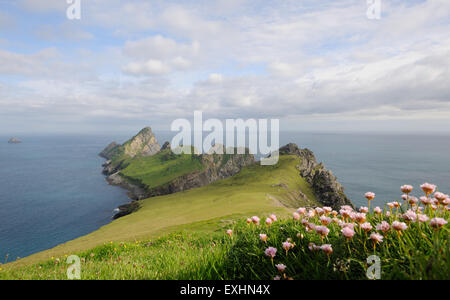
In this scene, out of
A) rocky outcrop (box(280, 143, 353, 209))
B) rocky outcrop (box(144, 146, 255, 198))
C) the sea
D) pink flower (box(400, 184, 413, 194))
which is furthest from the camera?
rocky outcrop (box(144, 146, 255, 198))

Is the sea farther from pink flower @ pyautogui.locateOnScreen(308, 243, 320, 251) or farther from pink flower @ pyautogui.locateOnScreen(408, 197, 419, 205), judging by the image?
pink flower @ pyautogui.locateOnScreen(308, 243, 320, 251)

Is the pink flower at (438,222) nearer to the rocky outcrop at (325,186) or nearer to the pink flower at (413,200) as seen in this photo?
the pink flower at (413,200)

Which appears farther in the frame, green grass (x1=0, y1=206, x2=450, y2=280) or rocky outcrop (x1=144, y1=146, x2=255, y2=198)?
rocky outcrop (x1=144, y1=146, x2=255, y2=198)

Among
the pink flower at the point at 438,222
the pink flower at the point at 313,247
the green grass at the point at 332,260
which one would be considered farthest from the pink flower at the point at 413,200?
the pink flower at the point at 313,247

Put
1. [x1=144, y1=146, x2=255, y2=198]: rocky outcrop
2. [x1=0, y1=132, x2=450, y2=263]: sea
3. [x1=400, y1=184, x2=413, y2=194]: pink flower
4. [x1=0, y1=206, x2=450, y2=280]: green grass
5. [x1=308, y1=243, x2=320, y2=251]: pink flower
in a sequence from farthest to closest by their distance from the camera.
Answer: [x1=144, y1=146, x2=255, y2=198]: rocky outcrop < [x1=0, y1=132, x2=450, y2=263]: sea < [x1=400, y1=184, x2=413, y2=194]: pink flower < [x1=308, y1=243, x2=320, y2=251]: pink flower < [x1=0, y1=206, x2=450, y2=280]: green grass

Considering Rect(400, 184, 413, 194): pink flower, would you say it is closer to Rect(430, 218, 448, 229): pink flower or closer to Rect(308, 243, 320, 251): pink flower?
Rect(430, 218, 448, 229): pink flower

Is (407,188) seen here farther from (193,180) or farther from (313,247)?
(193,180)

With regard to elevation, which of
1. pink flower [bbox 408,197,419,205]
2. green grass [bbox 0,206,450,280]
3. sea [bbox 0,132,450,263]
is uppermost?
pink flower [bbox 408,197,419,205]

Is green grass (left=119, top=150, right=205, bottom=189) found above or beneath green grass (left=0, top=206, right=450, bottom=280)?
beneath

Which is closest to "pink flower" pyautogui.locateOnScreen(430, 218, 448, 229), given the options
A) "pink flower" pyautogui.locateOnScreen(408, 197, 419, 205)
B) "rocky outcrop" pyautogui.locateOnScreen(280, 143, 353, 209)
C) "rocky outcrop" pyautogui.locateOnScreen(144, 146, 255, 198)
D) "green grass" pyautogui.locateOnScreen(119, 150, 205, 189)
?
"pink flower" pyautogui.locateOnScreen(408, 197, 419, 205)

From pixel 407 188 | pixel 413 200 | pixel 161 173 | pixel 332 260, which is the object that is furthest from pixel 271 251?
pixel 161 173
